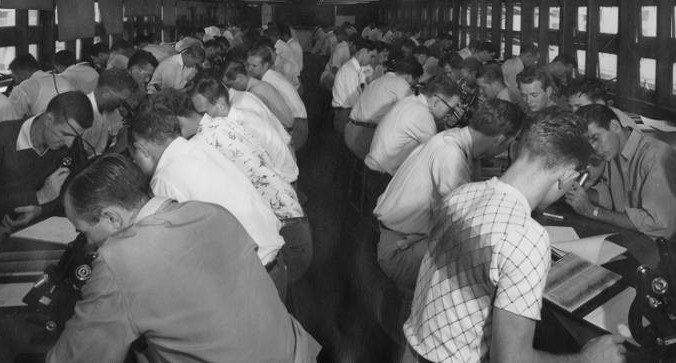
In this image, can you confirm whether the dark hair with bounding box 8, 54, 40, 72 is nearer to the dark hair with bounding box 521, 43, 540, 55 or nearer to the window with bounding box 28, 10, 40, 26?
the window with bounding box 28, 10, 40, 26

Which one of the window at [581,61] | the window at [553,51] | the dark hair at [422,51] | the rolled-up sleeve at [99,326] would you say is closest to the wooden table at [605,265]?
the rolled-up sleeve at [99,326]

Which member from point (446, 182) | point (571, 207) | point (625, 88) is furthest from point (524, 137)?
point (625, 88)

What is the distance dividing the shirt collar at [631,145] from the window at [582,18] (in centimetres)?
382

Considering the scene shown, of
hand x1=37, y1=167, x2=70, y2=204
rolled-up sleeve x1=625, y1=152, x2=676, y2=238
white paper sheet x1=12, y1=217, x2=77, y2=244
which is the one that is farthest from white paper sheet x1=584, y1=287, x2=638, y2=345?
hand x1=37, y1=167, x2=70, y2=204

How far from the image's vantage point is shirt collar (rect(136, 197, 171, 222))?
194cm

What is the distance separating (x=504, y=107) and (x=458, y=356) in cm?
158

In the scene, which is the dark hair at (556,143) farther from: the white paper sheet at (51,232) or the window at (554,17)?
the window at (554,17)

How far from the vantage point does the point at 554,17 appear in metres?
8.05

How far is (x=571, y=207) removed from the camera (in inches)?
147

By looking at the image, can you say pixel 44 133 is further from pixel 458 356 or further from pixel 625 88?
pixel 625 88

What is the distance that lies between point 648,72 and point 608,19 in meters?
1.05

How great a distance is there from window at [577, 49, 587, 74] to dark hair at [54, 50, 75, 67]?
4810 millimetres

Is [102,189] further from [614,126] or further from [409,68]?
[409,68]

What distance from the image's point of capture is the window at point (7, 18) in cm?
566
